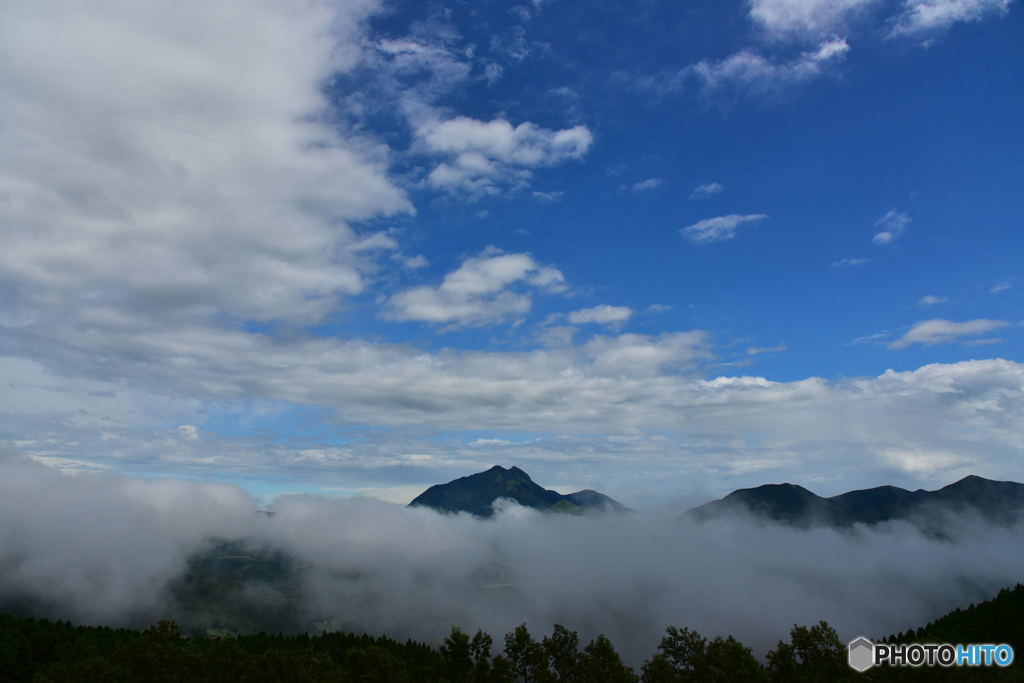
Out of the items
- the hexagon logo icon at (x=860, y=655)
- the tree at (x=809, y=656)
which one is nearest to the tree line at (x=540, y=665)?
the tree at (x=809, y=656)

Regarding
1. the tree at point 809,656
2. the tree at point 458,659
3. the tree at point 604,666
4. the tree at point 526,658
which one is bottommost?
the tree at point 458,659

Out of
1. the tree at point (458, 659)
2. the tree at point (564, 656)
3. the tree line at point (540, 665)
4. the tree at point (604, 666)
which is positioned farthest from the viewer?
the tree at point (458, 659)

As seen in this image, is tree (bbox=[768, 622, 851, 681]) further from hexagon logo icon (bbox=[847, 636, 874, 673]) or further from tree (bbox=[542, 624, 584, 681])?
tree (bbox=[542, 624, 584, 681])

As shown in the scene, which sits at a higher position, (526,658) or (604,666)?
(604,666)

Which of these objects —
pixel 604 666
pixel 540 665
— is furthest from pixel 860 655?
pixel 540 665

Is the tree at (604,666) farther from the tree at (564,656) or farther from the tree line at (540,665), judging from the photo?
the tree at (564,656)

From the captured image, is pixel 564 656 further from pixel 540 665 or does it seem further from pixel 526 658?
pixel 526 658

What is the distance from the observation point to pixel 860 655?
427ft

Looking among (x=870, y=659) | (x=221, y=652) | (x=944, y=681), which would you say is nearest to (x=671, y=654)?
(x=870, y=659)

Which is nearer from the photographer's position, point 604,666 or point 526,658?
point 604,666

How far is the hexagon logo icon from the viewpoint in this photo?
12477 centimetres

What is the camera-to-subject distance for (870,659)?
5049 inches

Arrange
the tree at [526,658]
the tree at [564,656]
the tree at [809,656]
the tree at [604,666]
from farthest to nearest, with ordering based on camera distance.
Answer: the tree at [564,656]
the tree at [526,658]
the tree at [604,666]
the tree at [809,656]

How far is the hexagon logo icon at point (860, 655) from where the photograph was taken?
125m
